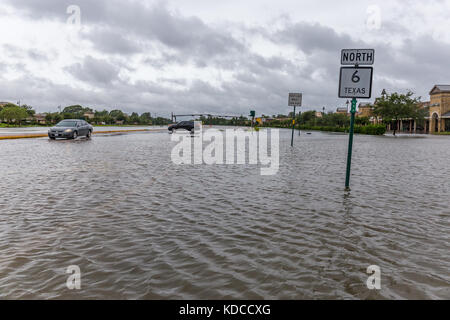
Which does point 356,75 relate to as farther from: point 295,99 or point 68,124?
point 68,124

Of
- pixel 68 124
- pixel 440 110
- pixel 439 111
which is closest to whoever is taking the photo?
pixel 68 124

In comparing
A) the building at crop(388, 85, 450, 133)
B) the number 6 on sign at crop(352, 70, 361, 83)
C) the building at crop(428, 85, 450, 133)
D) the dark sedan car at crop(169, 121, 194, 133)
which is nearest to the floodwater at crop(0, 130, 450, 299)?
the number 6 on sign at crop(352, 70, 361, 83)

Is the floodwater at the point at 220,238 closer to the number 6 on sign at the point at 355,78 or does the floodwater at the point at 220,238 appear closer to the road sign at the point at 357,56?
the number 6 on sign at the point at 355,78

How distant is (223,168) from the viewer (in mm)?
12383

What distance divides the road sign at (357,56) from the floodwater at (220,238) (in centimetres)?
305

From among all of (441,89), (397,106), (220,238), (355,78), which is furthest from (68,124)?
(441,89)

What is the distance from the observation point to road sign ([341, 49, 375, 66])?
8023mm

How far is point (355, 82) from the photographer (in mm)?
8156

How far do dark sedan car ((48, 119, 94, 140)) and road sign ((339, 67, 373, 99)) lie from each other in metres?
23.2

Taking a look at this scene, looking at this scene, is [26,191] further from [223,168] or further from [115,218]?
[223,168]

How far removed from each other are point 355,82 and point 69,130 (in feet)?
78.0

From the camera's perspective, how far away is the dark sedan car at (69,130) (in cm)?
2598

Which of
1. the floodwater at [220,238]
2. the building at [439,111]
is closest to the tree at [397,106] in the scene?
the building at [439,111]

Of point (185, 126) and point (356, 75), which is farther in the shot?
point (185, 126)
